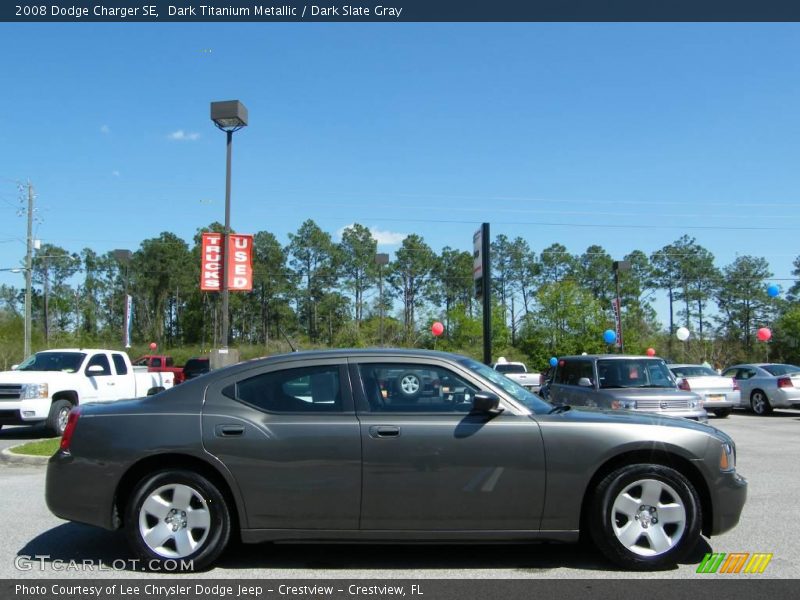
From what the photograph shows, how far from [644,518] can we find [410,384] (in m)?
1.87

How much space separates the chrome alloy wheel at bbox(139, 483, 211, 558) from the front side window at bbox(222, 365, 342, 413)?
755mm

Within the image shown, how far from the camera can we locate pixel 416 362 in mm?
5242

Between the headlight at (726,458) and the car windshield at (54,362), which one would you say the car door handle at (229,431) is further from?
the car windshield at (54,362)

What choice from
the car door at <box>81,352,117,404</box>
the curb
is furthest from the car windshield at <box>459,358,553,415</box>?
the car door at <box>81,352,117,404</box>

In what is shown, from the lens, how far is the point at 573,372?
12344 millimetres

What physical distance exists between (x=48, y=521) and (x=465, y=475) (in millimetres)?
4133

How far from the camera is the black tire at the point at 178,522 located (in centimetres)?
493

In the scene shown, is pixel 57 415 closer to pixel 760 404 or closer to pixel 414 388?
pixel 414 388

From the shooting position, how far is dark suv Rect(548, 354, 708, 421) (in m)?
11.1

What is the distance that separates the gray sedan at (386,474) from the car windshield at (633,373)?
22.1ft

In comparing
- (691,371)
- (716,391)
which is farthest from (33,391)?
(691,371)

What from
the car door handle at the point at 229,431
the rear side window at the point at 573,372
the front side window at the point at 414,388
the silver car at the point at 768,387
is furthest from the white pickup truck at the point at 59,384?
the silver car at the point at 768,387

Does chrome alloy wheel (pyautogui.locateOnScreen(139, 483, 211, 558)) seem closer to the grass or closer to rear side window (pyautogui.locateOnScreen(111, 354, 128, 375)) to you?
the grass
